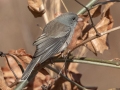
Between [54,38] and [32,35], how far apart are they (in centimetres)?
181

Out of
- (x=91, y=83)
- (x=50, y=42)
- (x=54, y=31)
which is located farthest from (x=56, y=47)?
(x=91, y=83)

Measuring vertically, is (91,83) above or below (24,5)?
below

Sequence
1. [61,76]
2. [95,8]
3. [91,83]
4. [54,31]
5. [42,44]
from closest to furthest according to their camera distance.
→ [61,76]
[95,8]
[42,44]
[54,31]
[91,83]

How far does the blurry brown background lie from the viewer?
3.99m

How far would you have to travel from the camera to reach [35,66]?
65.2 inches

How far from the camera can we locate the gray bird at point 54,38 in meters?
1.81

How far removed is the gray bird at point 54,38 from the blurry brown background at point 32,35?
5.06 feet

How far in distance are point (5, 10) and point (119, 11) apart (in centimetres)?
144

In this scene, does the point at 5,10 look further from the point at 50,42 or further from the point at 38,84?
the point at 38,84

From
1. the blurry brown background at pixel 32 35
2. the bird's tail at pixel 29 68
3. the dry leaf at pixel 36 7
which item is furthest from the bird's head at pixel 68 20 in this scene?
the blurry brown background at pixel 32 35

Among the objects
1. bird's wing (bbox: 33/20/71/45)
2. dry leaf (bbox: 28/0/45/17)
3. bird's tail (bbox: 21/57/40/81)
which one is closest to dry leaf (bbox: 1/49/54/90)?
bird's tail (bbox: 21/57/40/81)

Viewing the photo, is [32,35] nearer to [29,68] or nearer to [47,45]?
[47,45]

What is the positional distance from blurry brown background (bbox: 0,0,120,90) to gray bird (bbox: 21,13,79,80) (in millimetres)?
1541

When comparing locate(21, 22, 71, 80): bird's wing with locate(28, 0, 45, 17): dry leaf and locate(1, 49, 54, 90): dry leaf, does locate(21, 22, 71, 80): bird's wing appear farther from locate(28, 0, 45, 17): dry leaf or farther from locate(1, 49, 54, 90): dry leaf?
locate(28, 0, 45, 17): dry leaf
